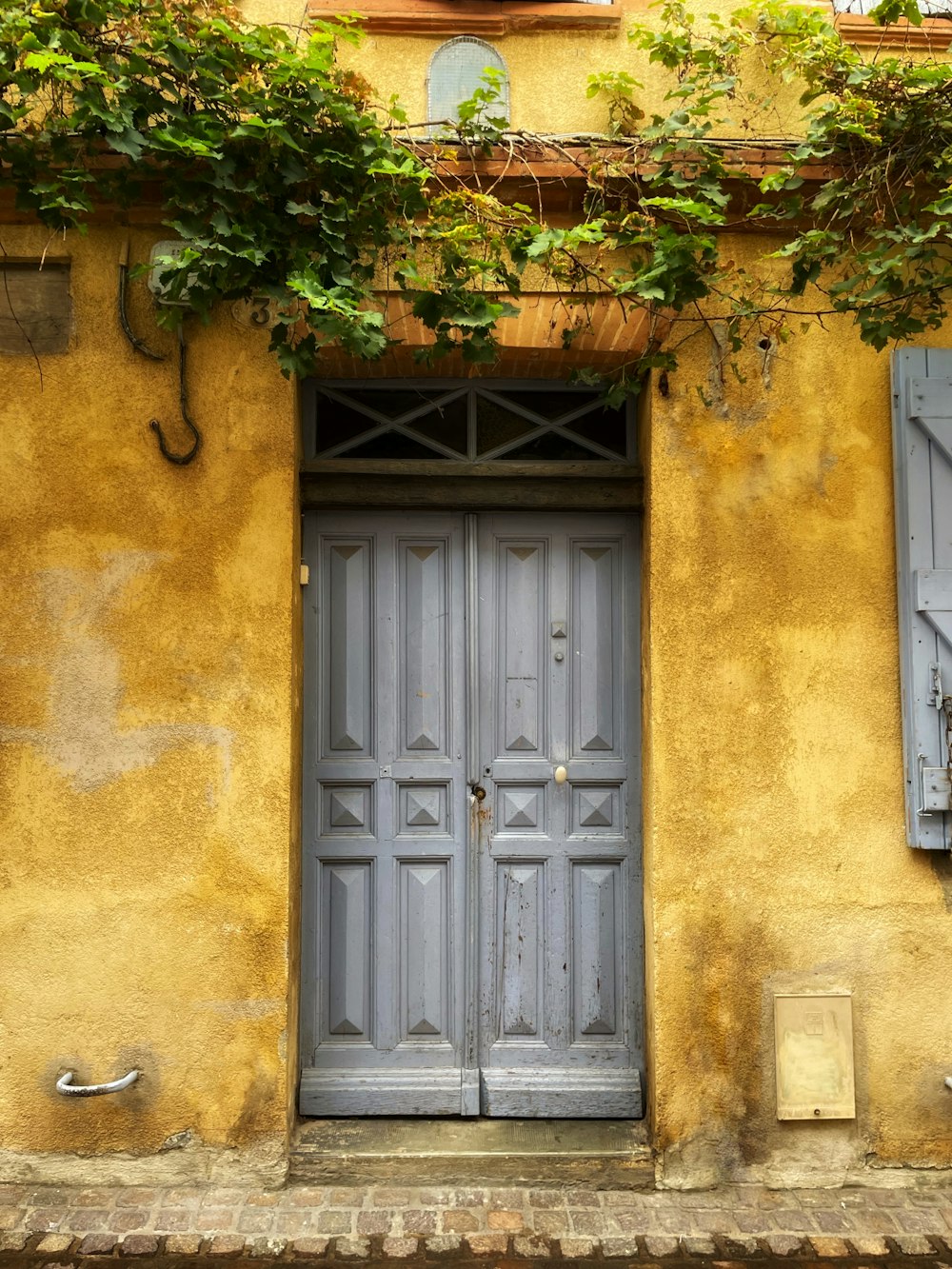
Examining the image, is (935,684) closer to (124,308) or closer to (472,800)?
(472,800)

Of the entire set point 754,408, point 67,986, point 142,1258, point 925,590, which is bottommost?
point 142,1258

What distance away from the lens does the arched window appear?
3.92m

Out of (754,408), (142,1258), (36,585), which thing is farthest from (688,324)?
(142,1258)

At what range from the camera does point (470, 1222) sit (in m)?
3.52

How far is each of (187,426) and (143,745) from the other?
124 cm

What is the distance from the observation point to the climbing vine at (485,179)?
3.29 meters

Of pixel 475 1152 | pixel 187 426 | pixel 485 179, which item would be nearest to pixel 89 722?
pixel 187 426

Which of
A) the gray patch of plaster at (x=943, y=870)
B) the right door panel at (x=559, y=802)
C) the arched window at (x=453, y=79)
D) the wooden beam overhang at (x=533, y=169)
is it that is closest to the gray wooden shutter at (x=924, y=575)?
the gray patch of plaster at (x=943, y=870)

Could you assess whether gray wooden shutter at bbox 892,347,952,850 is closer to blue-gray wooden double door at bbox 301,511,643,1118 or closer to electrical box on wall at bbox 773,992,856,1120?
electrical box on wall at bbox 773,992,856,1120

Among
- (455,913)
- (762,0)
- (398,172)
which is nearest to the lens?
(398,172)

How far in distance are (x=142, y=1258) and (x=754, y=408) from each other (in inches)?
148

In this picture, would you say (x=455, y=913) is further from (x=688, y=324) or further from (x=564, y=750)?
(x=688, y=324)

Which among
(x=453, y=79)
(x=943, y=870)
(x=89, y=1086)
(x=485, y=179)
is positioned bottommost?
(x=89, y=1086)

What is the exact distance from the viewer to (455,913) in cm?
416
